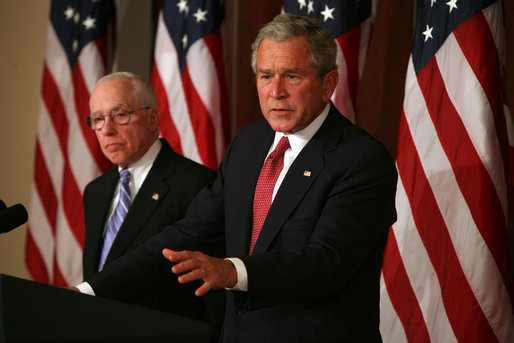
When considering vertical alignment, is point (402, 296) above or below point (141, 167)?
below

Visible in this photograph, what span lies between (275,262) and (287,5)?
2073 mm

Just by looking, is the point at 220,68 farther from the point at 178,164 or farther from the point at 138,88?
the point at 178,164

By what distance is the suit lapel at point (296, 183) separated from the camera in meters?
1.91

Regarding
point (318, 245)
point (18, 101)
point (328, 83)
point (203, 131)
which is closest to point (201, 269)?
point (318, 245)

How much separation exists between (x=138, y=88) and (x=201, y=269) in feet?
5.49

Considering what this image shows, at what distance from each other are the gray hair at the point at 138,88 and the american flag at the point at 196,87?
873 millimetres

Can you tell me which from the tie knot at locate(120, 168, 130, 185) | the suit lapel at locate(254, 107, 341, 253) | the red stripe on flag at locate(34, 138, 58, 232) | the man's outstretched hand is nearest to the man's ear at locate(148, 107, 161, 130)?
the tie knot at locate(120, 168, 130, 185)

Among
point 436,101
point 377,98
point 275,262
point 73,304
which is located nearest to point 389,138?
point 377,98

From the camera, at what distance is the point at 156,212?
9.05ft

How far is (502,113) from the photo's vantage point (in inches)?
111

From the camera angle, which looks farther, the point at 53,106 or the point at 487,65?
the point at 53,106

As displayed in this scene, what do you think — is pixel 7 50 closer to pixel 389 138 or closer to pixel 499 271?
pixel 389 138

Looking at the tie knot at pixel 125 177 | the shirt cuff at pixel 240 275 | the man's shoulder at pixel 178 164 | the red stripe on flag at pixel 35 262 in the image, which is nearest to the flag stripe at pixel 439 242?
the man's shoulder at pixel 178 164

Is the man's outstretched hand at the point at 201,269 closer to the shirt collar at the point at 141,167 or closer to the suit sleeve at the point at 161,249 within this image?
the suit sleeve at the point at 161,249
